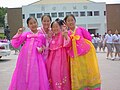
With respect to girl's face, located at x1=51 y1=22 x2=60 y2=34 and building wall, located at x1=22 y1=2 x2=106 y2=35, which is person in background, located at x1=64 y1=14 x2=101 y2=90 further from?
building wall, located at x1=22 y1=2 x2=106 y2=35

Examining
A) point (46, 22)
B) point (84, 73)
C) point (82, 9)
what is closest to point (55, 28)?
point (46, 22)

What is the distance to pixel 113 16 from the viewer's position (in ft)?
236

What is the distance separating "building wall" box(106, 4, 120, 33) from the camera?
71544 millimetres

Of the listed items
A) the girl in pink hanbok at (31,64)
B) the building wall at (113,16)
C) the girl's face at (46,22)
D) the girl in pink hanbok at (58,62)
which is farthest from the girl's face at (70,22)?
the building wall at (113,16)

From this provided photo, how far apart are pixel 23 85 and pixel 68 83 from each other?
0.80m

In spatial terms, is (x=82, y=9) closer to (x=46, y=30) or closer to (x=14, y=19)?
(x=14, y=19)

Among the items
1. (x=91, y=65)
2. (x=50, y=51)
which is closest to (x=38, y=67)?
(x=50, y=51)

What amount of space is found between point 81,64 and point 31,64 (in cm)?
89

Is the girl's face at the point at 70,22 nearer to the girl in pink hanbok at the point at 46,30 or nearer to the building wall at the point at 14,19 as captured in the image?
the girl in pink hanbok at the point at 46,30

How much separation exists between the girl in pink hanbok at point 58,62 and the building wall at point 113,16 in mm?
66476

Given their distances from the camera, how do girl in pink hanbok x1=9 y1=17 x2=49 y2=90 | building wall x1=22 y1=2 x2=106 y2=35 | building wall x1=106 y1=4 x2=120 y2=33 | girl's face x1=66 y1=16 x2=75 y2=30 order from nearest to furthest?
1. girl in pink hanbok x1=9 y1=17 x2=49 y2=90
2. girl's face x1=66 y1=16 x2=75 y2=30
3. building wall x1=22 y1=2 x2=106 y2=35
4. building wall x1=106 y1=4 x2=120 y2=33

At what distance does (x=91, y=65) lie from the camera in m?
5.76

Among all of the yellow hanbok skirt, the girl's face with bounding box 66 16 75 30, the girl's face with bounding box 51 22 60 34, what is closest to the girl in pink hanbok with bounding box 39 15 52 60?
the girl's face with bounding box 51 22 60 34

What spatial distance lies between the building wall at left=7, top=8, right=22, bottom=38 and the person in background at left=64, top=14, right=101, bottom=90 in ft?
214
